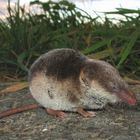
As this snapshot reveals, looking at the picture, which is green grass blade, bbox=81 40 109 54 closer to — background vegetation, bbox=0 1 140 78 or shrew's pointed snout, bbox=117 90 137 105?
background vegetation, bbox=0 1 140 78

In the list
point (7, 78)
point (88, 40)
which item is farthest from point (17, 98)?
point (88, 40)

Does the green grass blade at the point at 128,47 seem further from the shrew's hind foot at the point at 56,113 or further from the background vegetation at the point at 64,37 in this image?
the shrew's hind foot at the point at 56,113

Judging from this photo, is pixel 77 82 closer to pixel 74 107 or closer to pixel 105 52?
pixel 74 107

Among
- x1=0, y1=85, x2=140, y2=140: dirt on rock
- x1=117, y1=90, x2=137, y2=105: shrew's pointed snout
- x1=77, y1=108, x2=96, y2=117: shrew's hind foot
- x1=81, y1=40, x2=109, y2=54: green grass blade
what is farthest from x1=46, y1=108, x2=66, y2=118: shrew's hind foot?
x1=81, y1=40, x2=109, y2=54: green grass blade

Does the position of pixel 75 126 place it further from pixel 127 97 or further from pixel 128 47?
pixel 128 47

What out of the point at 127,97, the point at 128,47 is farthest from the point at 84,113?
the point at 128,47
